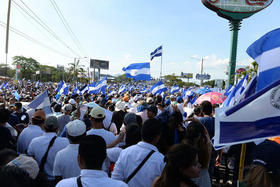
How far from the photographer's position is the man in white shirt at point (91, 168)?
1.82 meters

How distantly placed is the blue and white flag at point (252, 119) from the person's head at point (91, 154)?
126 centimetres

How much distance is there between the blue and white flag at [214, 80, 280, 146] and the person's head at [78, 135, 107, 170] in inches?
49.5

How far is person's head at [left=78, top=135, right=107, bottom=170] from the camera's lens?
1.96 m

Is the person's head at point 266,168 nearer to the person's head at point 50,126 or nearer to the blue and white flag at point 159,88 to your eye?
the person's head at point 50,126

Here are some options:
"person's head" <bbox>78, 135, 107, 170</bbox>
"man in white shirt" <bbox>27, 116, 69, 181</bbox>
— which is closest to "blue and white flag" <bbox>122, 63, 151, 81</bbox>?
"man in white shirt" <bbox>27, 116, 69, 181</bbox>

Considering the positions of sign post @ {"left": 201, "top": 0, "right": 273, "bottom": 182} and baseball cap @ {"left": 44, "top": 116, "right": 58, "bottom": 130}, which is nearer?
baseball cap @ {"left": 44, "top": 116, "right": 58, "bottom": 130}

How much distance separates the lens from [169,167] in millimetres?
1862

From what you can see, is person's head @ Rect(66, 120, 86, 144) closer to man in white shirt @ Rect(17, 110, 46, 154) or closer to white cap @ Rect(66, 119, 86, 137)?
white cap @ Rect(66, 119, 86, 137)

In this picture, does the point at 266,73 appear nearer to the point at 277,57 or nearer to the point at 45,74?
the point at 277,57

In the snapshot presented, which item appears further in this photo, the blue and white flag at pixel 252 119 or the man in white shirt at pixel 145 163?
the man in white shirt at pixel 145 163

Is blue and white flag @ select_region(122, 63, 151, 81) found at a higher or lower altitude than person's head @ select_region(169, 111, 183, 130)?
higher

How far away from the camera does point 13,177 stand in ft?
5.53

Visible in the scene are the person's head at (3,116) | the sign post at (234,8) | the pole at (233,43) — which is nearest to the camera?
the person's head at (3,116)

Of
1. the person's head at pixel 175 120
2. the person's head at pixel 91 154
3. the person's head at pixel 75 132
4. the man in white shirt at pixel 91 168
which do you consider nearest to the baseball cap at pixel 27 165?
the man in white shirt at pixel 91 168
